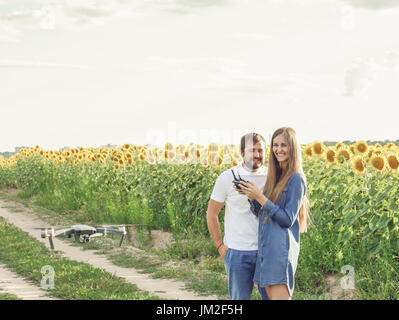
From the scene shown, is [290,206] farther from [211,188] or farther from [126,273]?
[211,188]

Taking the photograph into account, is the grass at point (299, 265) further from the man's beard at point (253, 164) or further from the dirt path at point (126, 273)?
the man's beard at point (253, 164)

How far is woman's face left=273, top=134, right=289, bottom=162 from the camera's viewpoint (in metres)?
3.81

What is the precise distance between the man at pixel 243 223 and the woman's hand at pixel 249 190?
142mm

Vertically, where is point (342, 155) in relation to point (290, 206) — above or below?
above

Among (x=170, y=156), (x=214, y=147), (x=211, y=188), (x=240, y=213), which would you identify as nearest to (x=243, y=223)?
(x=240, y=213)

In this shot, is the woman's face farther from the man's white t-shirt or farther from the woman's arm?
the man's white t-shirt

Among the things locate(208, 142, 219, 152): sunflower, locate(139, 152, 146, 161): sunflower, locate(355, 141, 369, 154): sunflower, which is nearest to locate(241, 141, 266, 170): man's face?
locate(355, 141, 369, 154): sunflower

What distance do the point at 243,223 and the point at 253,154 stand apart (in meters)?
0.48

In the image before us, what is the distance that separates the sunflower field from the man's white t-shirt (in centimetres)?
271

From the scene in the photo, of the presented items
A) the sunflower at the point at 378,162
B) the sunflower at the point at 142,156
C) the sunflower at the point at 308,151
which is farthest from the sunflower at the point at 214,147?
the sunflower at the point at 378,162

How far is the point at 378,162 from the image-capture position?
21.9 feet

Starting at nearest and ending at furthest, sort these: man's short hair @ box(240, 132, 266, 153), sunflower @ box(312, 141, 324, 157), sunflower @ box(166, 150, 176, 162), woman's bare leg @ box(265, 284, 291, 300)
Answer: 1. woman's bare leg @ box(265, 284, 291, 300)
2. man's short hair @ box(240, 132, 266, 153)
3. sunflower @ box(312, 141, 324, 157)
4. sunflower @ box(166, 150, 176, 162)
